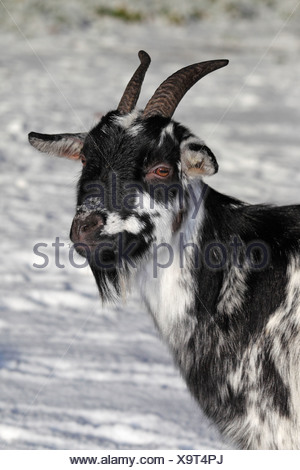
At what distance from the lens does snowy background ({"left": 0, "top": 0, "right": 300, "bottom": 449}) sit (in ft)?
12.9

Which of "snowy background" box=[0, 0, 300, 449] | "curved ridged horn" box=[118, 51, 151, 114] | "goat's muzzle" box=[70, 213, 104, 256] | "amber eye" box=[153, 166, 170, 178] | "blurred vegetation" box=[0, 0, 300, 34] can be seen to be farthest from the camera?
"blurred vegetation" box=[0, 0, 300, 34]

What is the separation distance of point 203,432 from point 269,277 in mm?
1058

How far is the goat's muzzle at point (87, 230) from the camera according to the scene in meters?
2.97

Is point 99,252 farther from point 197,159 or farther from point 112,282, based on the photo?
point 197,159

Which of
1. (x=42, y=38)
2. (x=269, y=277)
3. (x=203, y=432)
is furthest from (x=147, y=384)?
(x=42, y=38)

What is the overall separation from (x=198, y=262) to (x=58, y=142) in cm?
85

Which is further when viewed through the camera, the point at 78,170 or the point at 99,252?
the point at 78,170

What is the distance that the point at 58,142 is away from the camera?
3.42m

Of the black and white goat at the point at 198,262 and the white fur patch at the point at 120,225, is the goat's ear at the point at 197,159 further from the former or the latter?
the white fur patch at the point at 120,225

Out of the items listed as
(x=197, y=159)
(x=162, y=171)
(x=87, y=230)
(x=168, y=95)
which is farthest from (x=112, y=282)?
(x=168, y=95)

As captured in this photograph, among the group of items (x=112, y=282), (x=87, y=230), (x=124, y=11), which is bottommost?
(x=124, y=11)

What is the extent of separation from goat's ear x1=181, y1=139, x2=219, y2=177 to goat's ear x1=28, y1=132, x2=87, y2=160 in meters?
0.53

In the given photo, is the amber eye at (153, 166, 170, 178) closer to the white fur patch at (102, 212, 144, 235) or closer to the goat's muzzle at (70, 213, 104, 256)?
the white fur patch at (102, 212, 144, 235)

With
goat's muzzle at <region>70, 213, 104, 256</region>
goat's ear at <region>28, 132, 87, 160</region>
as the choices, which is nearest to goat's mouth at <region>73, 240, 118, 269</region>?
goat's muzzle at <region>70, 213, 104, 256</region>
